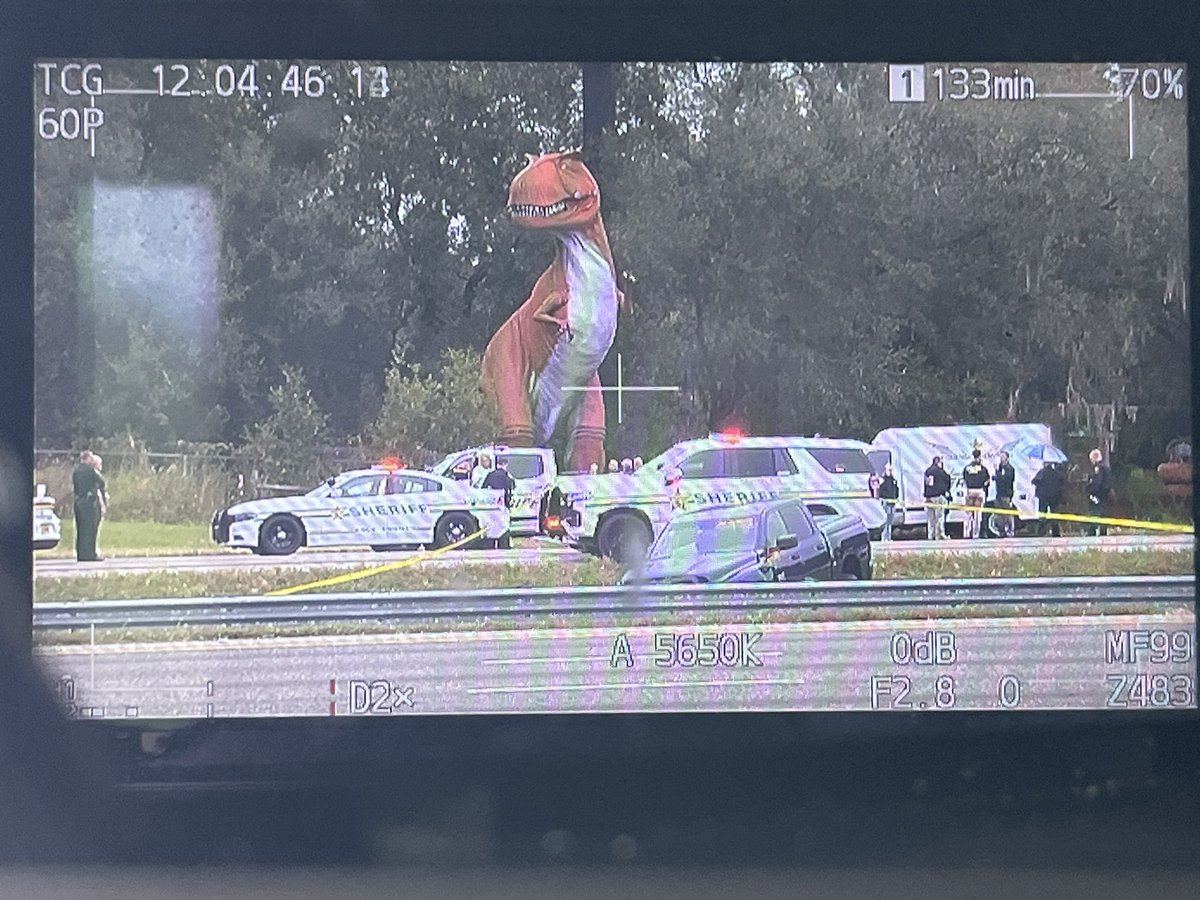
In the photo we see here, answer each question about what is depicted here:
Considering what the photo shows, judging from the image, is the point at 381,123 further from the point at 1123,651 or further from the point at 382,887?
the point at 1123,651

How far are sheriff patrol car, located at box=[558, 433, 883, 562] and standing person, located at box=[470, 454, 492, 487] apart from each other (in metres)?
0.25

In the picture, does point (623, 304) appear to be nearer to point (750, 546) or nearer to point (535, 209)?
point (535, 209)

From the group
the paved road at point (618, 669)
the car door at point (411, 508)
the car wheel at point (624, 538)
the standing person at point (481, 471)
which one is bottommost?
the paved road at point (618, 669)

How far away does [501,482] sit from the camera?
560 cm

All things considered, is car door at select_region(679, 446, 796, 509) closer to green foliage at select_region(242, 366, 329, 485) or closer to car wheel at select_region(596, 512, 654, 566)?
A: car wheel at select_region(596, 512, 654, 566)

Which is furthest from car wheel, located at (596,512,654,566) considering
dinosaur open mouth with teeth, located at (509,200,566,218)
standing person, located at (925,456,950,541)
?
dinosaur open mouth with teeth, located at (509,200,566,218)

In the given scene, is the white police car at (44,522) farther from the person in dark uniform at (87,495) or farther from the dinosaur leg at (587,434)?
the dinosaur leg at (587,434)

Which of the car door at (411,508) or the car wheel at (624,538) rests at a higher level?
the car door at (411,508)

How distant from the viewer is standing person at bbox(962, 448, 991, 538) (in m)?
5.63

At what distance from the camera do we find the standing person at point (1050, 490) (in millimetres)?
5617

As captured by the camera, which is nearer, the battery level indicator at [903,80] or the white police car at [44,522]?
the white police car at [44,522]

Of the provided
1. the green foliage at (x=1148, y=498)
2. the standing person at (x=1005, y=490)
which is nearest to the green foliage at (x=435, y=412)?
the standing person at (x=1005, y=490)

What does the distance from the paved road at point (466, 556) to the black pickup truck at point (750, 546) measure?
192 mm

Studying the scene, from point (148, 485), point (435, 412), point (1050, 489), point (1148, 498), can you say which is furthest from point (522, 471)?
point (1148, 498)
